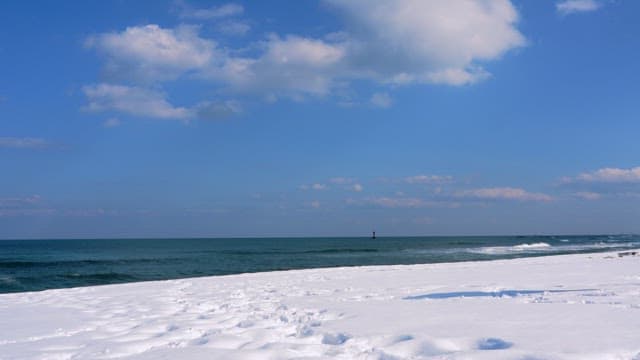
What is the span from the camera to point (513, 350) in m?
5.05

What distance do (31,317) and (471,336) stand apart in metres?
7.37

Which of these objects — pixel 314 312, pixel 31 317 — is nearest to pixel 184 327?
pixel 314 312

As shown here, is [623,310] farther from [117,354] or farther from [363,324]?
[117,354]

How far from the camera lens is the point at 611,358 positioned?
465 cm

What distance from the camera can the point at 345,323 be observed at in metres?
7.32

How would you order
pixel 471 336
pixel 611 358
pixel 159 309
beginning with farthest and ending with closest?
1. pixel 159 309
2. pixel 471 336
3. pixel 611 358

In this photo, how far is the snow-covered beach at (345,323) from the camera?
5.48m

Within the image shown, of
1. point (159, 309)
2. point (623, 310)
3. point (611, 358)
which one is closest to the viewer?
point (611, 358)

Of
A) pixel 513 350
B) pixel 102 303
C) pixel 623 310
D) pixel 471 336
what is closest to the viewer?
pixel 513 350

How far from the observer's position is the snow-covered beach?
5484 millimetres

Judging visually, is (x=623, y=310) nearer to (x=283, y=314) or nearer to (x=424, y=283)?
(x=283, y=314)

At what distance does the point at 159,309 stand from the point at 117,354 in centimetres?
383

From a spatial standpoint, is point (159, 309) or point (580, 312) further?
point (159, 309)

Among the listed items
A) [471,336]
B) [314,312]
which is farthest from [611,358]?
[314,312]
